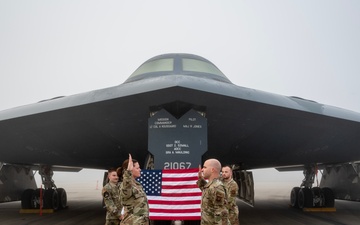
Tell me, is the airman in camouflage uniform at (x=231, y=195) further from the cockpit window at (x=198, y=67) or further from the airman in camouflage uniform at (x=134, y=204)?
the cockpit window at (x=198, y=67)

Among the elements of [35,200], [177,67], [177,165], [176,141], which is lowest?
[35,200]

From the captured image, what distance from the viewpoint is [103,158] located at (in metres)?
12.0

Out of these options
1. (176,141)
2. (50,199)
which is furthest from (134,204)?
(50,199)

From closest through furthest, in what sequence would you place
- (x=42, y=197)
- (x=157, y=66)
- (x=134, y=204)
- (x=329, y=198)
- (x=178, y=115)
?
(x=134, y=204) < (x=178, y=115) < (x=157, y=66) < (x=329, y=198) < (x=42, y=197)

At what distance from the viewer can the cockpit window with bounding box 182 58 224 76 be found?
9791 millimetres

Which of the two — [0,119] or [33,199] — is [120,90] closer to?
[0,119]

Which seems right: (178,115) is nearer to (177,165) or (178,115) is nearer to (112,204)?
(177,165)

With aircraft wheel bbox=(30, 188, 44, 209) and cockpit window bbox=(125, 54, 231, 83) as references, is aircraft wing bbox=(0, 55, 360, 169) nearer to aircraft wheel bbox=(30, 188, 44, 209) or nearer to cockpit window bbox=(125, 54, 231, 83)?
cockpit window bbox=(125, 54, 231, 83)

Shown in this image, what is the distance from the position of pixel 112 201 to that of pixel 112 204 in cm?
6

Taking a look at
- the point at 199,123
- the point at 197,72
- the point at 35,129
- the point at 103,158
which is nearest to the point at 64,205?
the point at 103,158

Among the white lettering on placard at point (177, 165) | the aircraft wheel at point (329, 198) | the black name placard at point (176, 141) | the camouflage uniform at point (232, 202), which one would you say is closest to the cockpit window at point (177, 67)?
the black name placard at point (176, 141)

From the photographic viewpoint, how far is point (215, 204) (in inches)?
156

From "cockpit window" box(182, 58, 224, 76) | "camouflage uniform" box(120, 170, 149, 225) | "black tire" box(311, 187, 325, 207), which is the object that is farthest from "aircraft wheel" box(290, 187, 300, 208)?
"camouflage uniform" box(120, 170, 149, 225)

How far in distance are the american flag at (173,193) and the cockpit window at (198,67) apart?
3.64m
